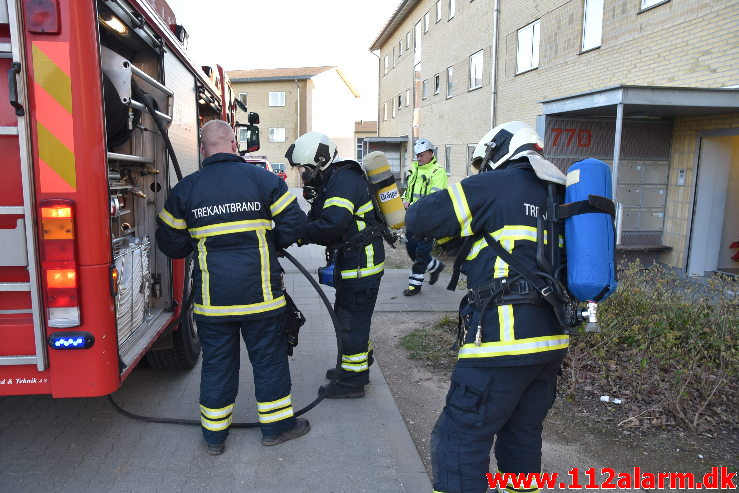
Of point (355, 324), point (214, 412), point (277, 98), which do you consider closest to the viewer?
point (214, 412)

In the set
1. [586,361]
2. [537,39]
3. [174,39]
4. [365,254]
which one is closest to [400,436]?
[365,254]

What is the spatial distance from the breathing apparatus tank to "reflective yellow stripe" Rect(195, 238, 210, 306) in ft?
4.61

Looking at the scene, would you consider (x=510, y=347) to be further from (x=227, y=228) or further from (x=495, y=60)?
(x=495, y=60)

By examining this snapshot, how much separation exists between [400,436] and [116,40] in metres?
3.06

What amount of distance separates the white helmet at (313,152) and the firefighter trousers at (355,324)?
85 centimetres

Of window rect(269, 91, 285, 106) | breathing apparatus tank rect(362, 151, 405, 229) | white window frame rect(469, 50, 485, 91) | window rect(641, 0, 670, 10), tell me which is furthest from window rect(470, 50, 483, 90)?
window rect(269, 91, 285, 106)

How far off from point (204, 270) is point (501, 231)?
171 cm

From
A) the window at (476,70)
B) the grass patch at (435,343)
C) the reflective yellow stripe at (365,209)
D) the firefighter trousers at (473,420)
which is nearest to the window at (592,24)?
the window at (476,70)

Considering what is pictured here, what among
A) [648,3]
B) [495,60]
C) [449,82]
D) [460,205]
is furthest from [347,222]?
[449,82]

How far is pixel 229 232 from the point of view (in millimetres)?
3096

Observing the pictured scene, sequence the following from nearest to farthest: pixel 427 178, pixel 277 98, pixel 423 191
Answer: pixel 427 178, pixel 423 191, pixel 277 98

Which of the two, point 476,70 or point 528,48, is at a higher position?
point 476,70

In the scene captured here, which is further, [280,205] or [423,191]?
[423,191]

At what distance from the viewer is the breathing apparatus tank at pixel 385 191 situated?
4109mm
